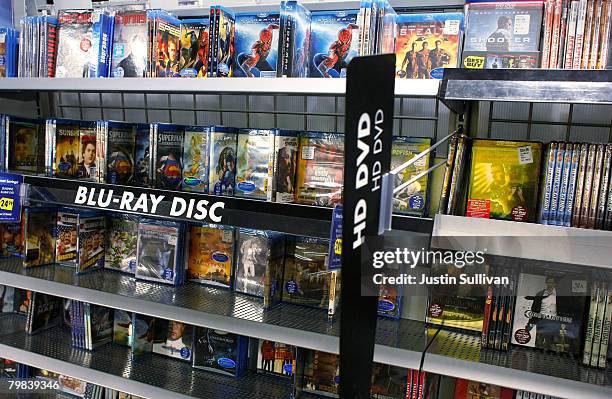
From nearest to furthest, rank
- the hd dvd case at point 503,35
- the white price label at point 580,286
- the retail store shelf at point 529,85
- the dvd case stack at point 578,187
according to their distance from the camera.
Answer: the retail store shelf at point 529,85 → the dvd case stack at point 578,187 → the hd dvd case at point 503,35 → the white price label at point 580,286

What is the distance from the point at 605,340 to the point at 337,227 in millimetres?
915

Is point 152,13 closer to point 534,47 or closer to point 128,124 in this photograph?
point 128,124

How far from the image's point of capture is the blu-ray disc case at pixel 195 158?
2.13 m

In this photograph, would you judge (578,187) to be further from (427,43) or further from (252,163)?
(252,163)

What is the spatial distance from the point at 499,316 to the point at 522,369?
22cm

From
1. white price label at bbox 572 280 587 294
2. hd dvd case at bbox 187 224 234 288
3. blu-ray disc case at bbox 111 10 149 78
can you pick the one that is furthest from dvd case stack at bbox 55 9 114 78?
white price label at bbox 572 280 587 294

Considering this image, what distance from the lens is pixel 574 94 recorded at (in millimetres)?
1239

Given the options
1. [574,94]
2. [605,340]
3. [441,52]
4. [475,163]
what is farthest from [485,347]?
[441,52]

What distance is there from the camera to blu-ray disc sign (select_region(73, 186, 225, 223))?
179cm

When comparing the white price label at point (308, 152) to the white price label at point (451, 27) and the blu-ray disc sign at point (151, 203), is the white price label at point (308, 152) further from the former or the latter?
the white price label at point (451, 27)

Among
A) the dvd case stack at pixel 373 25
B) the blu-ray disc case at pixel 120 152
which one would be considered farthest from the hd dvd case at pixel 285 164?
the blu-ray disc case at pixel 120 152

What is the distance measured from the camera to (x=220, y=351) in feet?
7.03

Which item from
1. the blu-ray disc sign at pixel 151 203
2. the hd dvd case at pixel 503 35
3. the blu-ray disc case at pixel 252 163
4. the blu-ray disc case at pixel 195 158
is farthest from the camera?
the blu-ray disc case at pixel 195 158

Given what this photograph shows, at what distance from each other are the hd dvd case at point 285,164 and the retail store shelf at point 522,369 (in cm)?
77
